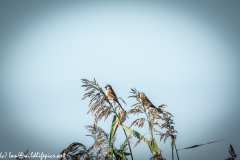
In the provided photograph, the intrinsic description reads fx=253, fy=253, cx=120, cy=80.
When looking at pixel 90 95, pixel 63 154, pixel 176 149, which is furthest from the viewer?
pixel 90 95

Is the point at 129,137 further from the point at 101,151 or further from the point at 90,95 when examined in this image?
the point at 90,95

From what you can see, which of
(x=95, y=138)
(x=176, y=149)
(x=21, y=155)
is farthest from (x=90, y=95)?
(x=21, y=155)

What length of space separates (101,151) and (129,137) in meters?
0.37

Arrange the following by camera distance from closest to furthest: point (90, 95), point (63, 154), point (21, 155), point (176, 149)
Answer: point (176, 149) < point (63, 154) < point (90, 95) < point (21, 155)

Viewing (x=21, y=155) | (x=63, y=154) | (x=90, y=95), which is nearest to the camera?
(x=63, y=154)

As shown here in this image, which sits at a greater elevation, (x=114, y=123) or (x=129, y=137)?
(x=114, y=123)

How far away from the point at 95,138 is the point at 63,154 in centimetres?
45

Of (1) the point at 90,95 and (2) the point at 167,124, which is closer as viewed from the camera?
(2) the point at 167,124

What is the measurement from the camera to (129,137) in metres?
3.01

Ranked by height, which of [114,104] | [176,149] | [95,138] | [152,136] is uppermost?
[114,104]

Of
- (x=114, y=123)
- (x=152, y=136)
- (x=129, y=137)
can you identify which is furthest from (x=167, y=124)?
(x=114, y=123)

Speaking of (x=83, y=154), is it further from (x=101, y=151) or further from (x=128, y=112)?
(x=128, y=112)

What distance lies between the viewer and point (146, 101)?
3.06 meters

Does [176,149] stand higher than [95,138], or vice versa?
[95,138]
